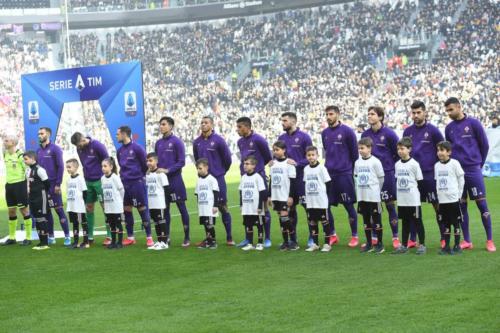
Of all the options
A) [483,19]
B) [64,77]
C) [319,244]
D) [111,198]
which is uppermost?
[483,19]

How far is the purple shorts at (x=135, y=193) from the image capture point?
45.0 ft

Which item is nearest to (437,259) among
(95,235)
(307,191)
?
(307,191)

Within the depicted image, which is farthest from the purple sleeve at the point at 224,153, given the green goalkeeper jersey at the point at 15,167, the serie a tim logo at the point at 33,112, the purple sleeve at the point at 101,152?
the serie a tim logo at the point at 33,112

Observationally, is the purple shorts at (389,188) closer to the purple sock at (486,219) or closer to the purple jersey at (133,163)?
the purple sock at (486,219)

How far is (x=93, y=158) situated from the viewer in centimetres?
1407

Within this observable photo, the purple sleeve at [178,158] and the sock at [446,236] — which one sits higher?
the purple sleeve at [178,158]

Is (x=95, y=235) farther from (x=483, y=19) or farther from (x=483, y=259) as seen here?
(x=483, y=19)

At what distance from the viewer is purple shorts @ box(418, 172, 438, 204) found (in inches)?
463

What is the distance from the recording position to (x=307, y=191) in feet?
40.1

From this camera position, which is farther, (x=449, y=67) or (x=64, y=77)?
(x=449, y=67)

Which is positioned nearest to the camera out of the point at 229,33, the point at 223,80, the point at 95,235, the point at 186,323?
the point at 186,323

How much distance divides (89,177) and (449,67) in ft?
110

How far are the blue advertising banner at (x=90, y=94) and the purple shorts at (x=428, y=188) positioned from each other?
5962mm

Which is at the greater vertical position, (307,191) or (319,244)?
(307,191)
